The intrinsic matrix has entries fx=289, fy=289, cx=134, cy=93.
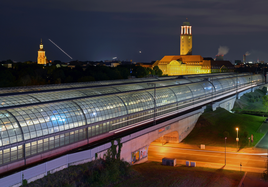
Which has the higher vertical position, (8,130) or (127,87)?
(127,87)

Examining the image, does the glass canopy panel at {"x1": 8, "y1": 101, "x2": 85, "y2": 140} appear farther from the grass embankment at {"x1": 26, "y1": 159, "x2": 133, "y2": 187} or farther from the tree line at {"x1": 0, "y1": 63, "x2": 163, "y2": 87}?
the tree line at {"x1": 0, "y1": 63, "x2": 163, "y2": 87}

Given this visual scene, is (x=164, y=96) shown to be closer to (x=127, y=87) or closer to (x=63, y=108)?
(x=127, y=87)

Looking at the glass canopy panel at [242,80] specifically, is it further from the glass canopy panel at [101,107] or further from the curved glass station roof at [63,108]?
the glass canopy panel at [101,107]

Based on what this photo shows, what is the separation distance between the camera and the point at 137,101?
181 ft

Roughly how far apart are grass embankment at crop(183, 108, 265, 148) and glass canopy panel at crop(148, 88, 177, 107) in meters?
9.59

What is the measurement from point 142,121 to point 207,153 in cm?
1432

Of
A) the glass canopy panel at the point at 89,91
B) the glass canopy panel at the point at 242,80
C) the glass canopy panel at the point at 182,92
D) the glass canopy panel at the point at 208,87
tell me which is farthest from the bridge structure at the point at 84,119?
the glass canopy panel at the point at 242,80

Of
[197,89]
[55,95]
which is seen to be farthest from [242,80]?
[55,95]

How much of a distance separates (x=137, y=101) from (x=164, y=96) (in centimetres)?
1229

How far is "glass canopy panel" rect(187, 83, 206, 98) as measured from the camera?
269ft

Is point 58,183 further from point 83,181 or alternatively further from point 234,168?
point 234,168

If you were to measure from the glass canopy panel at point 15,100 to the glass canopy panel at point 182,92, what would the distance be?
40.1m

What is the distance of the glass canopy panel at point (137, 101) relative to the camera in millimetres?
52416

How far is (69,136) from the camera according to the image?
38719 millimetres
